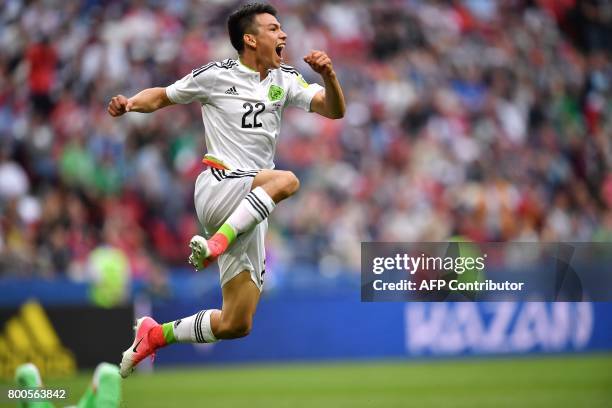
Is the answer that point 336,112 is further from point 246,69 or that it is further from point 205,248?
point 205,248

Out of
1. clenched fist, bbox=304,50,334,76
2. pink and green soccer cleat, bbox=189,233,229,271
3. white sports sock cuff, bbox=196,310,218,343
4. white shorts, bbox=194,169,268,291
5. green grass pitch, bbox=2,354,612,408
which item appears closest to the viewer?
pink and green soccer cleat, bbox=189,233,229,271

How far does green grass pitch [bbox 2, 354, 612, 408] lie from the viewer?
1104 cm

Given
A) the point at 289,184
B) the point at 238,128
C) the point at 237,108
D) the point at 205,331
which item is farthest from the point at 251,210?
the point at 205,331

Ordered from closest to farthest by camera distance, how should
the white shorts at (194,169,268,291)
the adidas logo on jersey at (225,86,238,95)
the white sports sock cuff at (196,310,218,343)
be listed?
the white shorts at (194,169,268,291)
the adidas logo on jersey at (225,86,238,95)
the white sports sock cuff at (196,310,218,343)

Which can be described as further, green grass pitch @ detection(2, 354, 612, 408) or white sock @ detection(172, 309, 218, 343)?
green grass pitch @ detection(2, 354, 612, 408)

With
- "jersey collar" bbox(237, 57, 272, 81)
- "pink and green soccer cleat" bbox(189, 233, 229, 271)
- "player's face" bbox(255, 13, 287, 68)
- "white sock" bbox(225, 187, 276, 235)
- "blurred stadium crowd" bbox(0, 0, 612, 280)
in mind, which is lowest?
"pink and green soccer cleat" bbox(189, 233, 229, 271)

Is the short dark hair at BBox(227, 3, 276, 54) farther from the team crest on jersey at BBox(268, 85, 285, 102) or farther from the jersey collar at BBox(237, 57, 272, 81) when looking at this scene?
the team crest on jersey at BBox(268, 85, 285, 102)

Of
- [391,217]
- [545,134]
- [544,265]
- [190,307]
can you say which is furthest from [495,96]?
[190,307]

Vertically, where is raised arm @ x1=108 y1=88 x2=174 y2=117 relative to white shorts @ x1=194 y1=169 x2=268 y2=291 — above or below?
above

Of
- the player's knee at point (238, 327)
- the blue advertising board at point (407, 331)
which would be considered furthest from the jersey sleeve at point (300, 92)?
the blue advertising board at point (407, 331)

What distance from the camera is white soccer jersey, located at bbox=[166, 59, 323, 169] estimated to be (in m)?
7.94

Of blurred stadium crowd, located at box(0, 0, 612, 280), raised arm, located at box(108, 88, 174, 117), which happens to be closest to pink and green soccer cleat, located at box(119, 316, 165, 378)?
raised arm, located at box(108, 88, 174, 117)

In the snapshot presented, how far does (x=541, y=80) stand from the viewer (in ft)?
70.0

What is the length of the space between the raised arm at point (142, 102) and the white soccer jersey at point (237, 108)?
0.23ft
